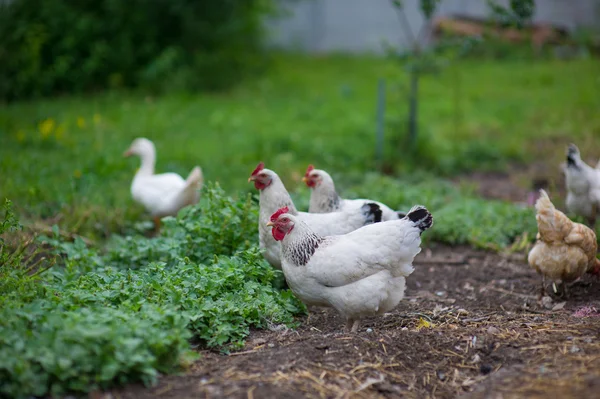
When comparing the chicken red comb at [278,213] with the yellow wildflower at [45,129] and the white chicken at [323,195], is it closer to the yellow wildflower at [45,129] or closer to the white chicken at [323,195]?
the white chicken at [323,195]

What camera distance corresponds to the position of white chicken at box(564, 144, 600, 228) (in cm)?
637

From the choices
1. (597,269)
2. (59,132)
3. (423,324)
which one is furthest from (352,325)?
(59,132)

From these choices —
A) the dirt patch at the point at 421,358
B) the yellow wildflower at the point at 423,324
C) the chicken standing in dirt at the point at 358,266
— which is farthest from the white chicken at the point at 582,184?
the yellow wildflower at the point at 423,324

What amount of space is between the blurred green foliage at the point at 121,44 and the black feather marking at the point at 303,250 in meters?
9.52

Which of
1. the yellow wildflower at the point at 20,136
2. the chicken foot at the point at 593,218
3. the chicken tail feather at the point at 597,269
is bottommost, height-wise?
the chicken tail feather at the point at 597,269

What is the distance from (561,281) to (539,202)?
79cm

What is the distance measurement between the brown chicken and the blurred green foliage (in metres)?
9.81

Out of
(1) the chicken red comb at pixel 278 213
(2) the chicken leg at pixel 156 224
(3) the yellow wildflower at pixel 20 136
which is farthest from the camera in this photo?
(3) the yellow wildflower at pixel 20 136

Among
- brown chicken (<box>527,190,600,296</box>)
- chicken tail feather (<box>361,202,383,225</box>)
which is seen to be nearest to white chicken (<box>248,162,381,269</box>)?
chicken tail feather (<box>361,202,383,225</box>)

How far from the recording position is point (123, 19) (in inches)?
548

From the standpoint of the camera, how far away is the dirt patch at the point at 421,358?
3555 millimetres

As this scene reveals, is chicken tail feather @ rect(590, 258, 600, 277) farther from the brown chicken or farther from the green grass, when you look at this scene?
the green grass

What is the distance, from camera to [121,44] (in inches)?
544

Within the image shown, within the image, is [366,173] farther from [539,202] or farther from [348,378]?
[348,378]
